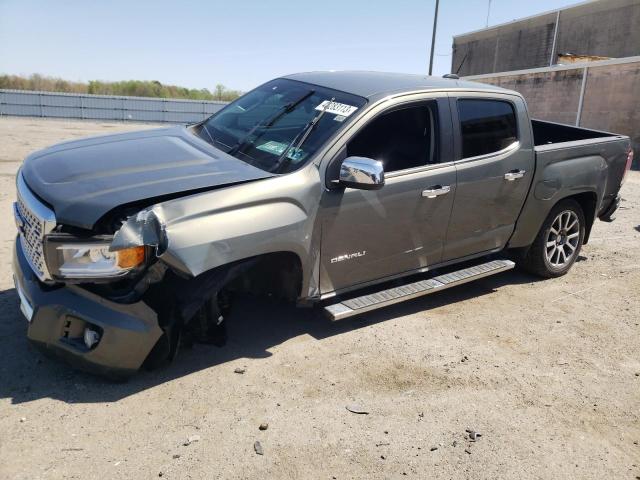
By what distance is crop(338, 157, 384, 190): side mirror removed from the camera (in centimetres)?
340

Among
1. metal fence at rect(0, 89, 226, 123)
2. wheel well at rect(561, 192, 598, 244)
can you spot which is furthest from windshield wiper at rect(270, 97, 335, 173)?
metal fence at rect(0, 89, 226, 123)

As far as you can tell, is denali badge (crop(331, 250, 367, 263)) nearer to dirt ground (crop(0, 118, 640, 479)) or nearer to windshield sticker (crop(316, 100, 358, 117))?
dirt ground (crop(0, 118, 640, 479))

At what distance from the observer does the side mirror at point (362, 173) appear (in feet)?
11.2

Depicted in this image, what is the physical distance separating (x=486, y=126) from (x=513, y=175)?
50cm

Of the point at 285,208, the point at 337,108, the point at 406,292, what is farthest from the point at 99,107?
the point at 285,208

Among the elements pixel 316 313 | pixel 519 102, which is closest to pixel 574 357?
pixel 316 313

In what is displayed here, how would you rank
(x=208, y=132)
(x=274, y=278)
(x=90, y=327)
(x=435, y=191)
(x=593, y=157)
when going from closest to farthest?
1. (x=90, y=327)
2. (x=274, y=278)
3. (x=435, y=191)
4. (x=208, y=132)
5. (x=593, y=157)

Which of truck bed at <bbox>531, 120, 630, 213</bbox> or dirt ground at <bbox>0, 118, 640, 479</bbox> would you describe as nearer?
dirt ground at <bbox>0, 118, 640, 479</bbox>

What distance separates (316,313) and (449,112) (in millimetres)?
1969

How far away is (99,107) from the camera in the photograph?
25.4 metres

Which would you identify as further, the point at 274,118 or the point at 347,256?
the point at 274,118

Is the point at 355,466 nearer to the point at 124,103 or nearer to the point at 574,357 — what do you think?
the point at 574,357

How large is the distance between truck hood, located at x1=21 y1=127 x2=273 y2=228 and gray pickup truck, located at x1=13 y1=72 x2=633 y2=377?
1 centimetres

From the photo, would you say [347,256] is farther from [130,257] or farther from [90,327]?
[90,327]
